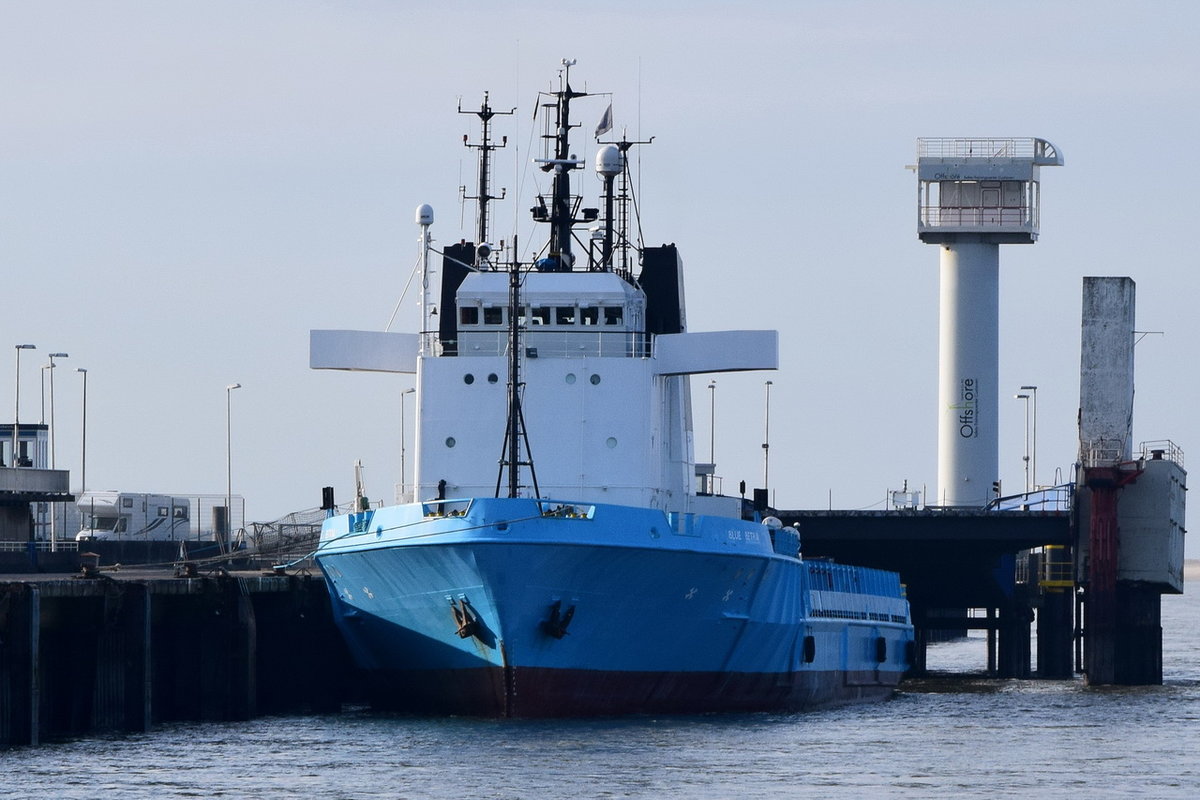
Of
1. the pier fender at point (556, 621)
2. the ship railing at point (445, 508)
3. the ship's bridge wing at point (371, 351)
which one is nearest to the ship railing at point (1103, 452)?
the ship's bridge wing at point (371, 351)

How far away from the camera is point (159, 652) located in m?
45.7

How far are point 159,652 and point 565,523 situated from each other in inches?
398

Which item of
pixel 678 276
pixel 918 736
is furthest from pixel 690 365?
pixel 918 736

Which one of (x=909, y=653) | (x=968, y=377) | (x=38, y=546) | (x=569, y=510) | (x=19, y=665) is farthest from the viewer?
(x=968, y=377)

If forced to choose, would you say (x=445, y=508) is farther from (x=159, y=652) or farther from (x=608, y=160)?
(x=608, y=160)

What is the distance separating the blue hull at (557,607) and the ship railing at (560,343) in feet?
14.2

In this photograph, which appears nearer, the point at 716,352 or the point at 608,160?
the point at 716,352

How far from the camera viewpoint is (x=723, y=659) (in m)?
44.6

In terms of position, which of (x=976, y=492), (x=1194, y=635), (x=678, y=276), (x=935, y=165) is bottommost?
(x=1194, y=635)

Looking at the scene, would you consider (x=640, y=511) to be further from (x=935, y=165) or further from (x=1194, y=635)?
(x=1194, y=635)

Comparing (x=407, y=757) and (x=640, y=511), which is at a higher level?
(x=640, y=511)

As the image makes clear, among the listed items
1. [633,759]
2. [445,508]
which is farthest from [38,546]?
[633,759]

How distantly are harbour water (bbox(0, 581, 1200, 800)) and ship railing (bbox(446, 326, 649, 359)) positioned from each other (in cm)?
771

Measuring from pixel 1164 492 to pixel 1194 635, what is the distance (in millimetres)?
58196
